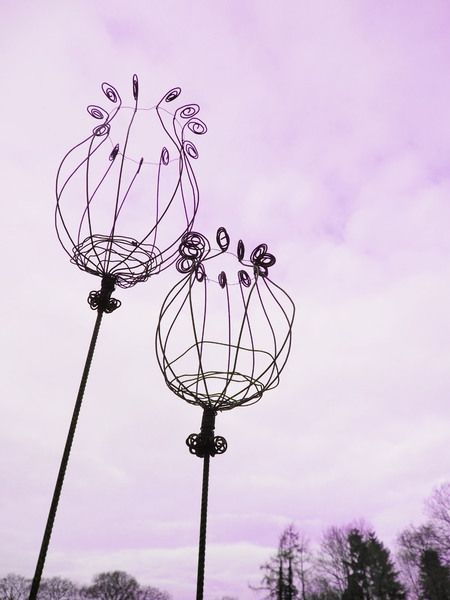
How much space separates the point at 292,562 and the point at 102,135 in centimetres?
3055

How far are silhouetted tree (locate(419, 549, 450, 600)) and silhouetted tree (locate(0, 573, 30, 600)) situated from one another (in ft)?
115

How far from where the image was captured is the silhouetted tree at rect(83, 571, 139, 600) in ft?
159

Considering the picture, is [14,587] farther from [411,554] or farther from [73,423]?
[73,423]

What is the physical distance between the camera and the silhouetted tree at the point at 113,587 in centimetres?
4853

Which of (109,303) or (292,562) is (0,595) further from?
(109,303)

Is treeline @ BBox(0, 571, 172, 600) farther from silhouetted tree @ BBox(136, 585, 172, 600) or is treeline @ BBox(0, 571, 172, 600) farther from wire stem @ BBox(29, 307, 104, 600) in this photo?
wire stem @ BBox(29, 307, 104, 600)

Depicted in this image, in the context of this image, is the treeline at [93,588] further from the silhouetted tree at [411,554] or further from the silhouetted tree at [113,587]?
the silhouetted tree at [411,554]

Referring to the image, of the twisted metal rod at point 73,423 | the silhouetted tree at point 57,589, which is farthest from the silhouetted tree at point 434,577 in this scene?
the silhouetted tree at point 57,589

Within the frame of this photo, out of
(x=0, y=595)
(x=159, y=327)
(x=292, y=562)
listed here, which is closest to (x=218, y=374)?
(x=159, y=327)

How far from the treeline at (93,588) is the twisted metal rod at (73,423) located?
53.4 m

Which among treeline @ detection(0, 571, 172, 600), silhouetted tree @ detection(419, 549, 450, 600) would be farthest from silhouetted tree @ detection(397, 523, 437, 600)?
treeline @ detection(0, 571, 172, 600)

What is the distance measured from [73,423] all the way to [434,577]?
3507 cm

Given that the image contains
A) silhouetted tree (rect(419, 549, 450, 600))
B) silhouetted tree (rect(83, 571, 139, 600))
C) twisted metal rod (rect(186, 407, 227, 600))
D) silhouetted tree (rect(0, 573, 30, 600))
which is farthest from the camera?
silhouetted tree (rect(83, 571, 139, 600))

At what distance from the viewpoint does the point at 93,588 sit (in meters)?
48.8
